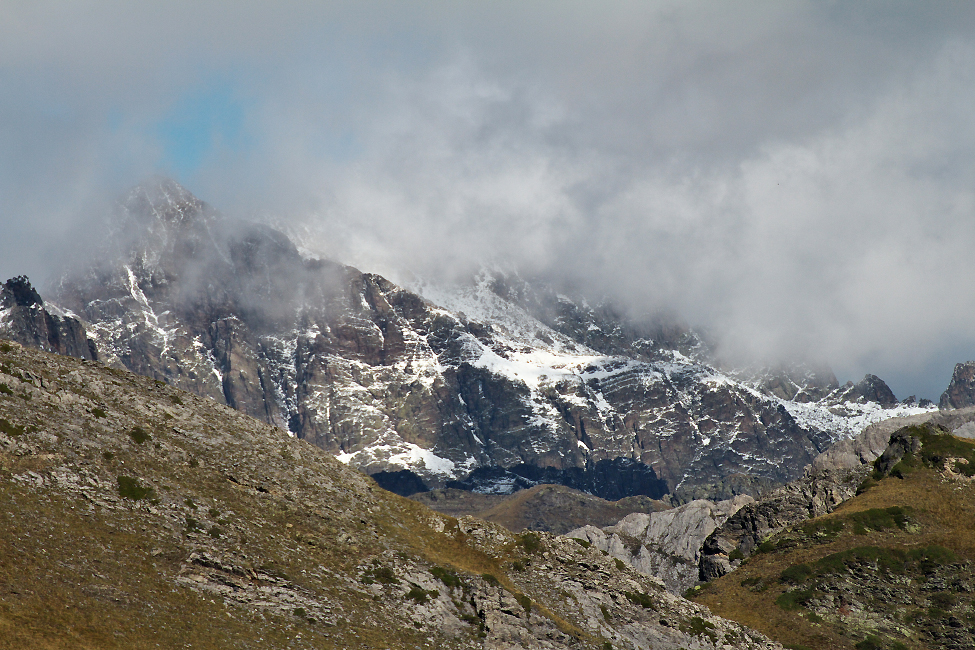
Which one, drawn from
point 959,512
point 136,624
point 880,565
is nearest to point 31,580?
point 136,624

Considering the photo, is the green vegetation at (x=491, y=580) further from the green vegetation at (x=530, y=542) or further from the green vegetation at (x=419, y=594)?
the green vegetation at (x=530, y=542)

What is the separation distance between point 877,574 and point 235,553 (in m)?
65.8

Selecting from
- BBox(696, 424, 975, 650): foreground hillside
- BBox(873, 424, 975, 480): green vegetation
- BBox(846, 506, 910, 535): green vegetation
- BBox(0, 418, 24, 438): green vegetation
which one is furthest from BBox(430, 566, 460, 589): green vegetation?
BBox(873, 424, 975, 480): green vegetation

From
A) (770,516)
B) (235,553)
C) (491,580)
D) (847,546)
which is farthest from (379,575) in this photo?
(770,516)

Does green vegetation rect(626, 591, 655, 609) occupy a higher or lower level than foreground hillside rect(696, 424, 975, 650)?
lower

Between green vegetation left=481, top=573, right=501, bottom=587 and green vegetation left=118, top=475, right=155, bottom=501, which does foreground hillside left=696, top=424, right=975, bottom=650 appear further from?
green vegetation left=118, top=475, right=155, bottom=501

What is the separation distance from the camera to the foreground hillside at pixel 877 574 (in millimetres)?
82250

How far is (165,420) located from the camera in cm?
6675

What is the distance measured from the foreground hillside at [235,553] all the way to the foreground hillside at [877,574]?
39.7 feet

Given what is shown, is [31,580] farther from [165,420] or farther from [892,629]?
[892,629]

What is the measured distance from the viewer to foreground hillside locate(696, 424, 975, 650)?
8225cm

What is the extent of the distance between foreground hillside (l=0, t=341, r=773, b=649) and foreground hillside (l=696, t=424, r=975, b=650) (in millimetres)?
12090

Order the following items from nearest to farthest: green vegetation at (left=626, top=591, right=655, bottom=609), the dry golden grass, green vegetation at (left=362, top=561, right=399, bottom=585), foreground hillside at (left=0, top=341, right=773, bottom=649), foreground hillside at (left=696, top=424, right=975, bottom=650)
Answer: foreground hillside at (left=0, top=341, right=773, bottom=649), green vegetation at (left=362, top=561, right=399, bottom=585), green vegetation at (left=626, top=591, right=655, bottom=609), foreground hillside at (left=696, top=424, right=975, bottom=650), the dry golden grass

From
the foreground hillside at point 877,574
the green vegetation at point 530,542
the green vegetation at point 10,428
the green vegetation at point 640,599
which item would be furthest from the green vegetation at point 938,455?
the green vegetation at point 10,428
